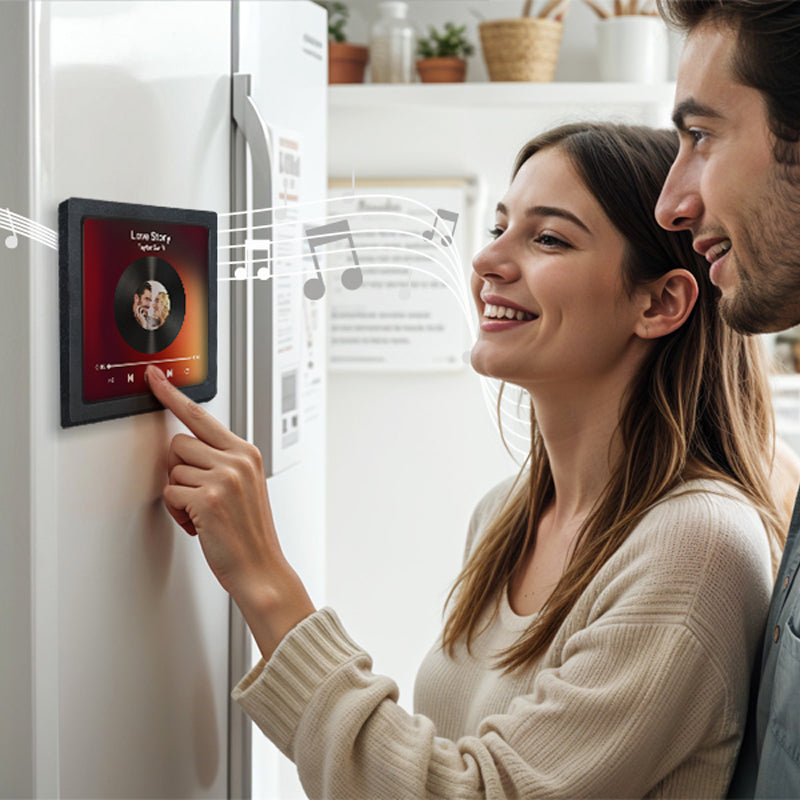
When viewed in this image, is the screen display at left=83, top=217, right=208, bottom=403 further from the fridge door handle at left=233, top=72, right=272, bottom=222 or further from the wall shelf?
the wall shelf

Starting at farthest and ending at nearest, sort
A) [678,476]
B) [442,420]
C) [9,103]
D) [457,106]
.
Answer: [442,420] < [457,106] < [678,476] < [9,103]

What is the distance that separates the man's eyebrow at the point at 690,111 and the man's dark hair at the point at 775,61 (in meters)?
0.04

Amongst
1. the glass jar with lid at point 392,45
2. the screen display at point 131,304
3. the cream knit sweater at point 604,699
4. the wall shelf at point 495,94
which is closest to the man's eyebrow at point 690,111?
the cream knit sweater at point 604,699

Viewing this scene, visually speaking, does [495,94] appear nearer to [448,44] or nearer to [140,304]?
[448,44]

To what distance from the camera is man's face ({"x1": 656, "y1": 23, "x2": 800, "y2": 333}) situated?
87 cm

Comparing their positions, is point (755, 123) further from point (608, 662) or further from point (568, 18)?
point (568, 18)

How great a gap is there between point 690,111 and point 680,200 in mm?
88

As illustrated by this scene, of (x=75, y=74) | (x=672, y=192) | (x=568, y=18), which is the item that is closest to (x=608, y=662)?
(x=672, y=192)

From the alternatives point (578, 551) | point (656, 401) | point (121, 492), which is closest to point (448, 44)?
point (656, 401)

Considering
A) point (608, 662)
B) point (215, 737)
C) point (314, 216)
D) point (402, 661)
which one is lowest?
point (402, 661)

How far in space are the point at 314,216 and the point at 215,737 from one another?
0.69 meters

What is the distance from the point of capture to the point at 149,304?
37.3 inches

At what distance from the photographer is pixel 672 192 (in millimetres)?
963

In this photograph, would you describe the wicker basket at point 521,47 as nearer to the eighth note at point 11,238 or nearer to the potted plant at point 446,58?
the potted plant at point 446,58
